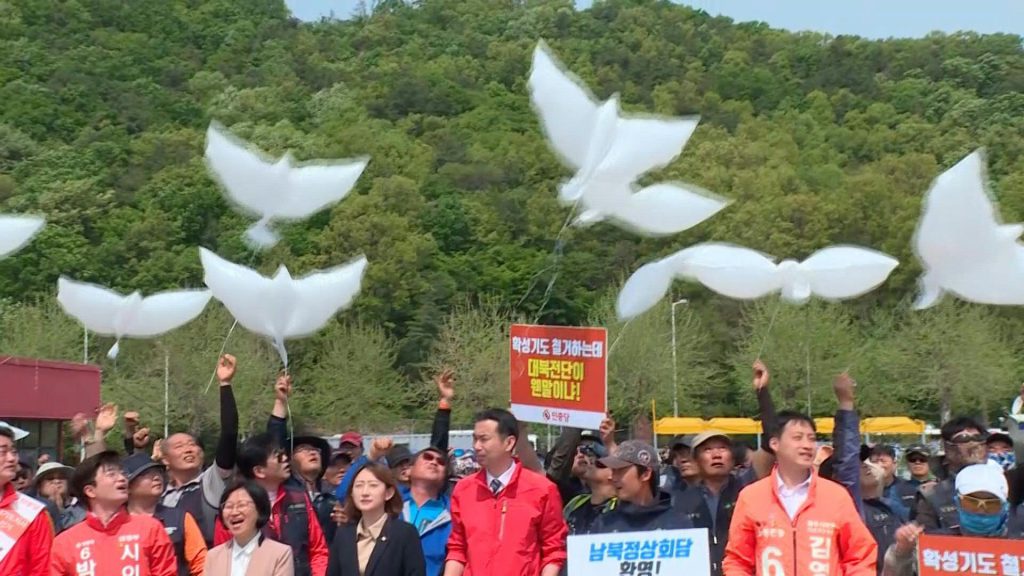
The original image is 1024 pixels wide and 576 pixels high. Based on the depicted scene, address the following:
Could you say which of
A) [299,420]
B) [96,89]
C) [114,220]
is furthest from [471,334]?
[96,89]

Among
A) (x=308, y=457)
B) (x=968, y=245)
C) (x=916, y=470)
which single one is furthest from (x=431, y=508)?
(x=916, y=470)

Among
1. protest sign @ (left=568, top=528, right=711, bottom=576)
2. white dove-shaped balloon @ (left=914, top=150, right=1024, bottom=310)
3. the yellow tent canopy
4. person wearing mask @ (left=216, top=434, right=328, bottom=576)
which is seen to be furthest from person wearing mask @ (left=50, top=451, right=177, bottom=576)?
the yellow tent canopy

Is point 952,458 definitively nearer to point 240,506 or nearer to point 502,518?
point 502,518

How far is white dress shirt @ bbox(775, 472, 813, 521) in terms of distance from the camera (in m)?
5.68

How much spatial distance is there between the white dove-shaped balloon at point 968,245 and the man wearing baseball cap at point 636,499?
11.3 feet

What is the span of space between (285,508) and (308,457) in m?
0.92

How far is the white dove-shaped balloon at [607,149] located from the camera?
9688 mm

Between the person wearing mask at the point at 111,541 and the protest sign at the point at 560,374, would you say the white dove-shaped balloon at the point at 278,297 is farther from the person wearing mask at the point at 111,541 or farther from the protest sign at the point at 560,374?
the person wearing mask at the point at 111,541

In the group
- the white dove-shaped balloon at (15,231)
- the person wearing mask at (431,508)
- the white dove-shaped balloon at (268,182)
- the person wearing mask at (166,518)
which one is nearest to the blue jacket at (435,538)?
the person wearing mask at (431,508)

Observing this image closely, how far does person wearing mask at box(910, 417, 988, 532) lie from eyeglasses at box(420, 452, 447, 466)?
98.1 inches

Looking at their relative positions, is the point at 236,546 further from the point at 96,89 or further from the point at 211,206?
the point at 96,89

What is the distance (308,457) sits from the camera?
8.23 metres

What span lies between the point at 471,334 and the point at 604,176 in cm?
4110

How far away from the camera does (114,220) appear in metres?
58.5
